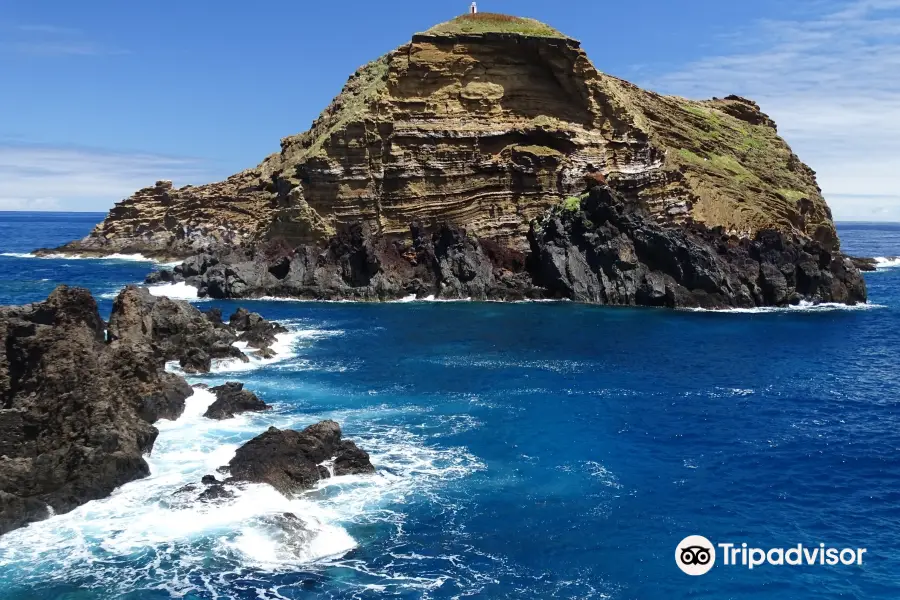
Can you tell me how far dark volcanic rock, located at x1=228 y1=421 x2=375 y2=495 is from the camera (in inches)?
1083

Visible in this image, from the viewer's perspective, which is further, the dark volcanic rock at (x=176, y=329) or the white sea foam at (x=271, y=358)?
the white sea foam at (x=271, y=358)

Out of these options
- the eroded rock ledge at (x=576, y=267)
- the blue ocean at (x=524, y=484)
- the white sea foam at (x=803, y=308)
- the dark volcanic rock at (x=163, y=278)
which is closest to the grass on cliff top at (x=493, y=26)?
the eroded rock ledge at (x=576, y=267)

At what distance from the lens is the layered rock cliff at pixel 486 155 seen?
283ft

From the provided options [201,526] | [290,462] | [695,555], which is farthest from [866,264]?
[201,526]

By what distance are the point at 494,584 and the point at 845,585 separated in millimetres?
10167

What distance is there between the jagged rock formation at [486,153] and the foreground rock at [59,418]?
5529 centimetres

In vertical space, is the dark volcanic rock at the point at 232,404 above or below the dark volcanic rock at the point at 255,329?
below

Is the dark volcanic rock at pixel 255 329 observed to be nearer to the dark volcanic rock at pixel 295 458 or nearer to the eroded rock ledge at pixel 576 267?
the eroded rock ledge at pixel 576 267

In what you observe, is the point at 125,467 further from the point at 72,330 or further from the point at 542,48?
the point at 542,48

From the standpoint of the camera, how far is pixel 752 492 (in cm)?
2783

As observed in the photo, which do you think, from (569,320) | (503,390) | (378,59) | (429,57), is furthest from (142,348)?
(378,59)

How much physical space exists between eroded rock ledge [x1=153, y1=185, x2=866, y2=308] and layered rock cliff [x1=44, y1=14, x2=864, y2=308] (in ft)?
9.66

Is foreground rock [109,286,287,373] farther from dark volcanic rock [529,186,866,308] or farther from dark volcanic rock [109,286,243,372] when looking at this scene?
dark volcanic rock [529,186,866,308]

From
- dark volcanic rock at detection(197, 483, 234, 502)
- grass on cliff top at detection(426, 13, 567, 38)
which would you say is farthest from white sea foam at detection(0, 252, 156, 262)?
dark volcanic rock at detection(197, 483, 234, 502)
